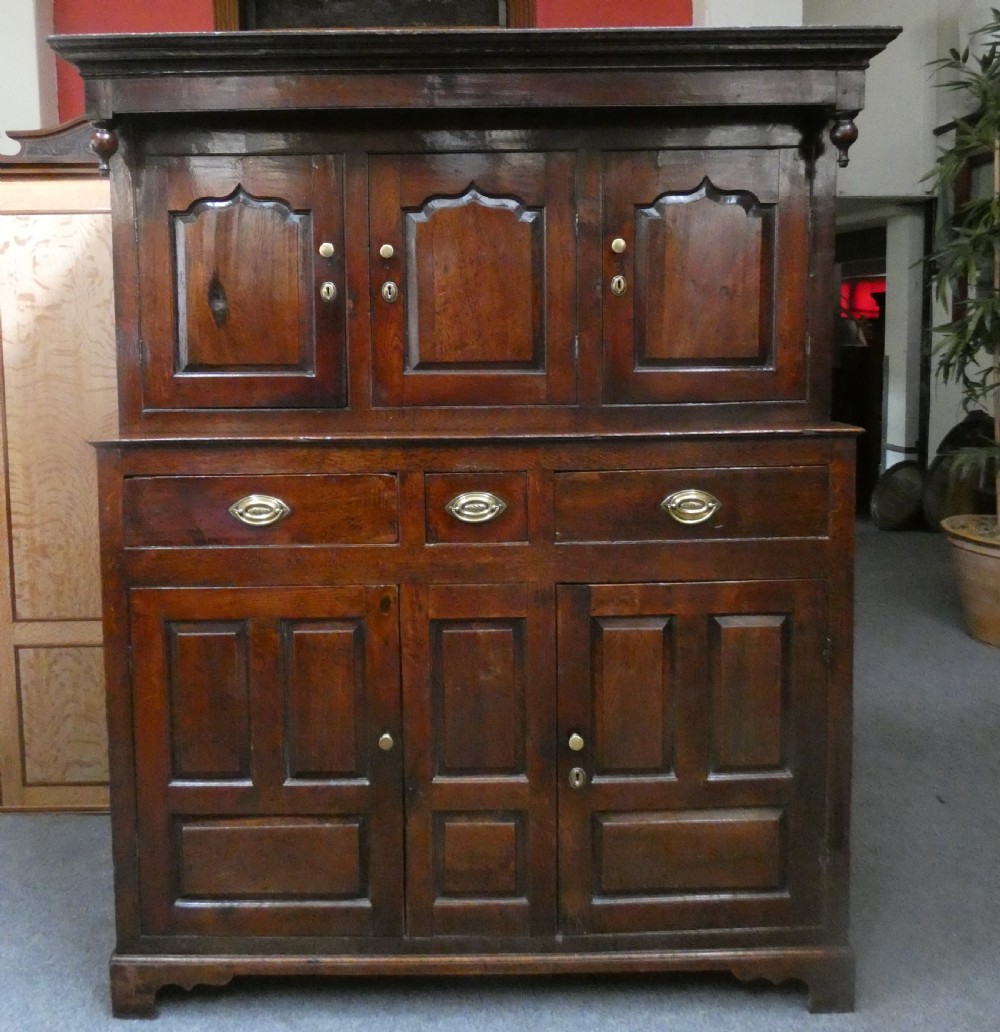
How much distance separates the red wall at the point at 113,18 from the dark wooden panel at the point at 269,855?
10.1 ft

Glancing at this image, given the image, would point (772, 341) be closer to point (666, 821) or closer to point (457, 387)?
point (457, 387)

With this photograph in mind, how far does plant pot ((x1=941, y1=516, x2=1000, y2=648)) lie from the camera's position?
430cm

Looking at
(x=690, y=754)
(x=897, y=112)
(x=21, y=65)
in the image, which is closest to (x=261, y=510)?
(x=690, y=754)

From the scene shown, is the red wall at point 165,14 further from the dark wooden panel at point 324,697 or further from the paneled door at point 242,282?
the dark wooden panel at point 324,697

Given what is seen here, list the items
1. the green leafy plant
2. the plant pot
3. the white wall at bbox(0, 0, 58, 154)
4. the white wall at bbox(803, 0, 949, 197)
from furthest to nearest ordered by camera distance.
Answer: the white wall at bbox(803, 0, 949, 197), the green leafy plant, the plant pot, the white wall at bbox(0, 0, 58, 154)

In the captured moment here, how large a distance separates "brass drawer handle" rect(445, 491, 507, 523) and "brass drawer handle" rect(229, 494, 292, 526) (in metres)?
0.29

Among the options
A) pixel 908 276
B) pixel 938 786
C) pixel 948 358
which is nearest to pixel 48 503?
pixel 938 786

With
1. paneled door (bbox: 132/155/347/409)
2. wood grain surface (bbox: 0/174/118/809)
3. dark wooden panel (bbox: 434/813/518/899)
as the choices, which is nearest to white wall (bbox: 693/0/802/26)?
wood grain surface (bbox: 0/174/118/809)

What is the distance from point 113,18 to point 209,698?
10.3 ft

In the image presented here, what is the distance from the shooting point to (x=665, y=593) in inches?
75.9

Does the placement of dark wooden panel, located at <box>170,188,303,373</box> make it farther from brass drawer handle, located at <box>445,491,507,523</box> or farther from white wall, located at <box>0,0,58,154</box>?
white wall, located at <box>0,0,58,154</box>

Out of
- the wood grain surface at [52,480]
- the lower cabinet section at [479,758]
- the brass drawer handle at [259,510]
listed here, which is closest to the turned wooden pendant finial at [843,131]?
the lower cabinet section at [479,758]

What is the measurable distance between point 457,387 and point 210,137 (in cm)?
61

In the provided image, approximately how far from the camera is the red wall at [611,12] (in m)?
4.00
